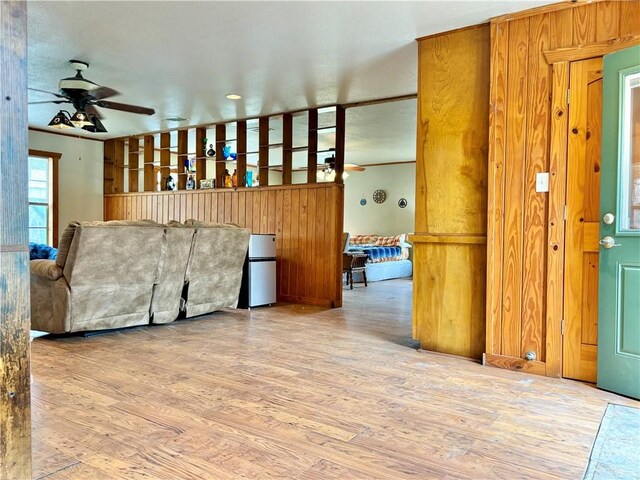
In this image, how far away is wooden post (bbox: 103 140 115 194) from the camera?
845 cm

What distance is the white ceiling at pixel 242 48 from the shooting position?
3.30 meters

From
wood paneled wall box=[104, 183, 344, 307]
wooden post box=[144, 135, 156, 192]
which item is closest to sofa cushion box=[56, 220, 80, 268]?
wood paneled wall box=[104, 183, 344, 307]

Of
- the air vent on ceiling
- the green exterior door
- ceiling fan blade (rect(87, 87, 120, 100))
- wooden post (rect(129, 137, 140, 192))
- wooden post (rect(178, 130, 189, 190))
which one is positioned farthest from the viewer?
wooden post (rect(129, 137, 140, 192))

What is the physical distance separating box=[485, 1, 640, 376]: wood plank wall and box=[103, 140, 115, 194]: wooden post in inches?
285

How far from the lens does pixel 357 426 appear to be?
2156 millimetres

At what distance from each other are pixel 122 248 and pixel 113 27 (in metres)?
1.77

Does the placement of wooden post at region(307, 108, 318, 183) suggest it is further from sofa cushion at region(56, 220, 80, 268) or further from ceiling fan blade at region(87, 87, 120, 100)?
sofa cushion at region(56, 220, 80, 268)

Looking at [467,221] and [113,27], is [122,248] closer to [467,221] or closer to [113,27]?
[113,27]

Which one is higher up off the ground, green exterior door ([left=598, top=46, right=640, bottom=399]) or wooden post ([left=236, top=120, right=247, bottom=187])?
wooden post ([left=236, top=120, right=247, bottom=187])

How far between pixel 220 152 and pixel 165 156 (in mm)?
1259

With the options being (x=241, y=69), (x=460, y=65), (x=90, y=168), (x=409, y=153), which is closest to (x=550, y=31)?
(x=460, y=65)

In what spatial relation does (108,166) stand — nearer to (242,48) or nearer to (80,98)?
(80,98)

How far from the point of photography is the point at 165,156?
301 inches

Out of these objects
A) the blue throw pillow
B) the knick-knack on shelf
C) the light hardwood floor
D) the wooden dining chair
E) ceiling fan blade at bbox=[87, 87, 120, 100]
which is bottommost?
the light hardwood floor
